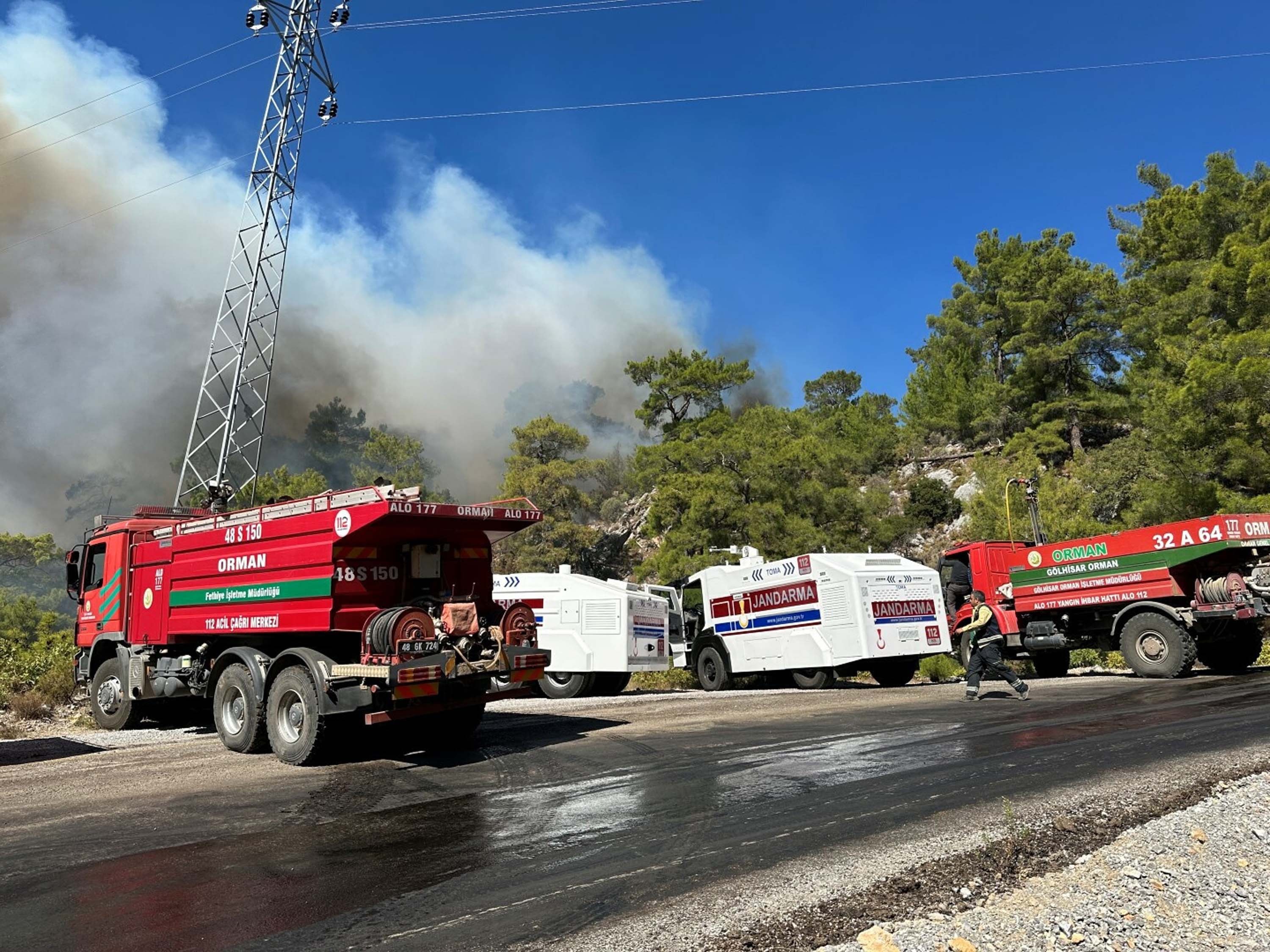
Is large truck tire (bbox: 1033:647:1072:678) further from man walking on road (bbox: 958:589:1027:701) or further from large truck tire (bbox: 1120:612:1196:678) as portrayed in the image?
man walking on road (bbox: 958:589:1027:701)

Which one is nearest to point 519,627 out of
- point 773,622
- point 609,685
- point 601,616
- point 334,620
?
point 334,620

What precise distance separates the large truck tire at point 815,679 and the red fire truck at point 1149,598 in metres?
2.95

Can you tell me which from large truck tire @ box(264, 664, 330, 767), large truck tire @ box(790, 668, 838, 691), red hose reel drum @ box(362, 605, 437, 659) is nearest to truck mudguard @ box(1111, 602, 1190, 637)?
large truck tire @ box(790, 668, 838, 691)

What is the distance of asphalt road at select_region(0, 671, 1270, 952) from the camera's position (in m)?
4.20

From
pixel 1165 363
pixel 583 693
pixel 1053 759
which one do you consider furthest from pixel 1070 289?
pixel 1053 759

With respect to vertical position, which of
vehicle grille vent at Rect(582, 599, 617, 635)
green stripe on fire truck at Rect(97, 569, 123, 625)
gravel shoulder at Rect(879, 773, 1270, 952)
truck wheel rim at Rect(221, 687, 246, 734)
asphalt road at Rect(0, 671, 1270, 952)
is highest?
green stripe on fire truck at Rect(97, 569, 123, 625)

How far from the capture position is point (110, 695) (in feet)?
38.9

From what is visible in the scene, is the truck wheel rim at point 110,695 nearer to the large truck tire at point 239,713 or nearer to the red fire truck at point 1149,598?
the large truck tire at point 239,713

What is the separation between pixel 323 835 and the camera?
18.8 ft

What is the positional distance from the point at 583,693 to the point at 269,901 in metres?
11.3

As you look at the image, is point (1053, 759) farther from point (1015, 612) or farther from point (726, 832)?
point (1015, 612)

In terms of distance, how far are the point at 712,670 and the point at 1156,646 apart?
770cm

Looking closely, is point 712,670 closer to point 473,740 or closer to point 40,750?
point 473,740

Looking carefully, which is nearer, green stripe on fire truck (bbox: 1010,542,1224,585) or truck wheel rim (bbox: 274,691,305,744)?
truck wheel rim (bbox: 274,691,305,744)
